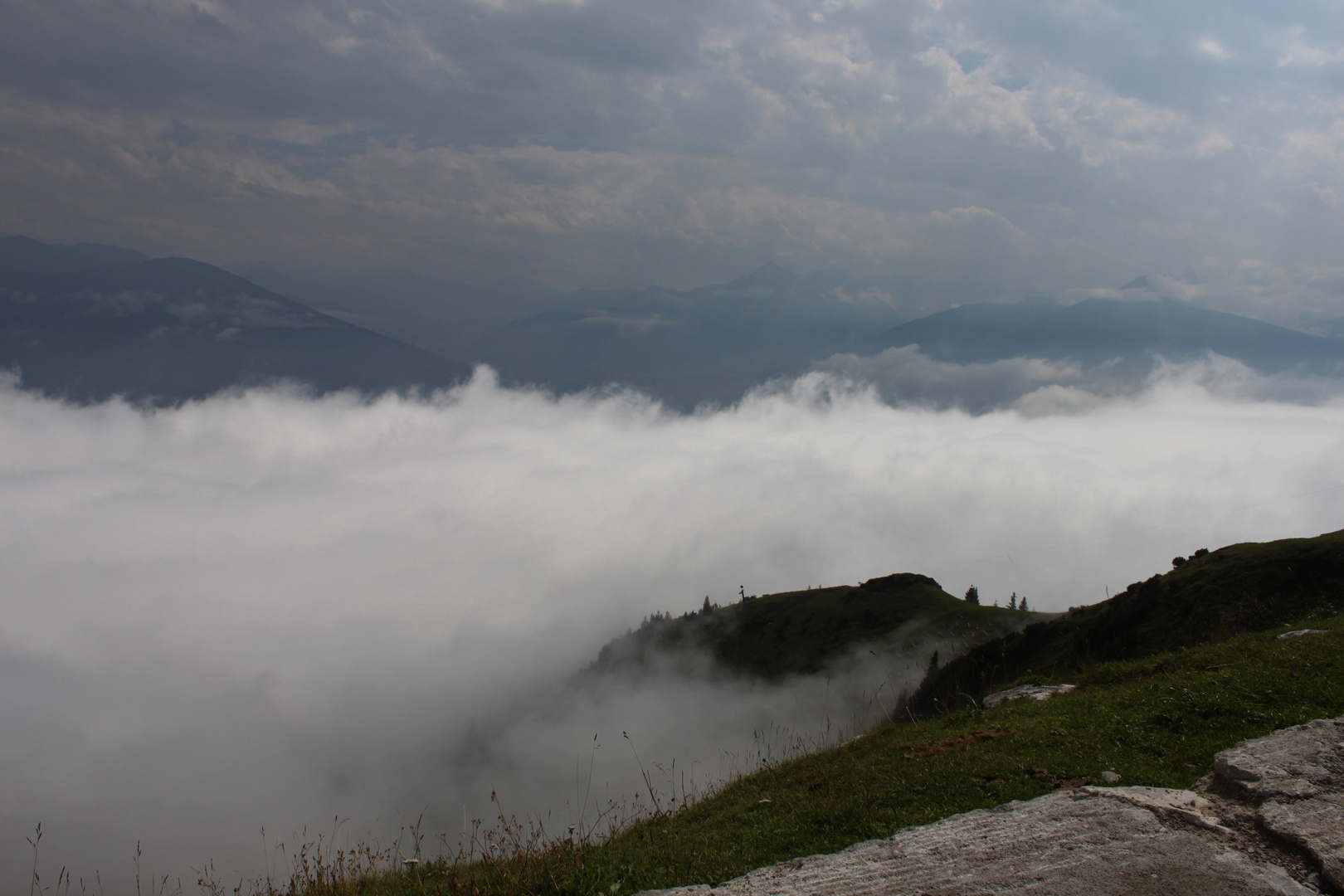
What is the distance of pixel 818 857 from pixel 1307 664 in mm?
9812

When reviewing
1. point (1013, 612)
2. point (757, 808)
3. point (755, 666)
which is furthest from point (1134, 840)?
point (755, 666)

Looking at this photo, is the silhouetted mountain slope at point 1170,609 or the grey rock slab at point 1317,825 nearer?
the grey rock slab at point 1317,825

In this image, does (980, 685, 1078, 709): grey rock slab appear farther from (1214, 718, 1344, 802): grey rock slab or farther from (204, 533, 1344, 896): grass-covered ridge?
(1214, 718, 1344, 802): grey rock slab

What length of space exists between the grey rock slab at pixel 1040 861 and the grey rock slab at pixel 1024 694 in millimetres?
7395

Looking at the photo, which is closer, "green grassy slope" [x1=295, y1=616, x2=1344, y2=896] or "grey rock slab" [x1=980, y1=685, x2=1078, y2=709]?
"green grassy slope" [x1=295, y1=616, x2=1344, y2=896]

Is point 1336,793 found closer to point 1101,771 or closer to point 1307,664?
point 1101,771

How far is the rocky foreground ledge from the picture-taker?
623 cm

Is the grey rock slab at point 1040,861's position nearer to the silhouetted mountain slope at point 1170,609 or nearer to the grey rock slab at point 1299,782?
the grey rock slab at point 1299,782

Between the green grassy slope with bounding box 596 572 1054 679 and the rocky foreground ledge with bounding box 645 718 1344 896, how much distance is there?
279 ft

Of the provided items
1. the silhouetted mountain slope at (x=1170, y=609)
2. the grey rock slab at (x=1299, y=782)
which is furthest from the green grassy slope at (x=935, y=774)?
the silhouetted mountain slope at (x=1170, y=609)

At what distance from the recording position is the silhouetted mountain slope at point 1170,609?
30000 millimetres

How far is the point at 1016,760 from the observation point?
954 cm

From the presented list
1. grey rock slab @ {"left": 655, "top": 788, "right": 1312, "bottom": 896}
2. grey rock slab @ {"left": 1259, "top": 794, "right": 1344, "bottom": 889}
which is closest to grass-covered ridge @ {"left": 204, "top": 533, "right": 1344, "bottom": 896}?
grey rock slab @ {"left": 655, "top": 788, "right": 1312, "bottom": 896}

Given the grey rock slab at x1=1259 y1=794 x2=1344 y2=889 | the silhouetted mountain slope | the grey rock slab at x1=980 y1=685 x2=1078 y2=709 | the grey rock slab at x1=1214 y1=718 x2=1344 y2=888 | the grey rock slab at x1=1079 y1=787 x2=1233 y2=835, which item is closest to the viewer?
the grey rock slab at x1=1259 y1=794 x2=1344 y2=889
